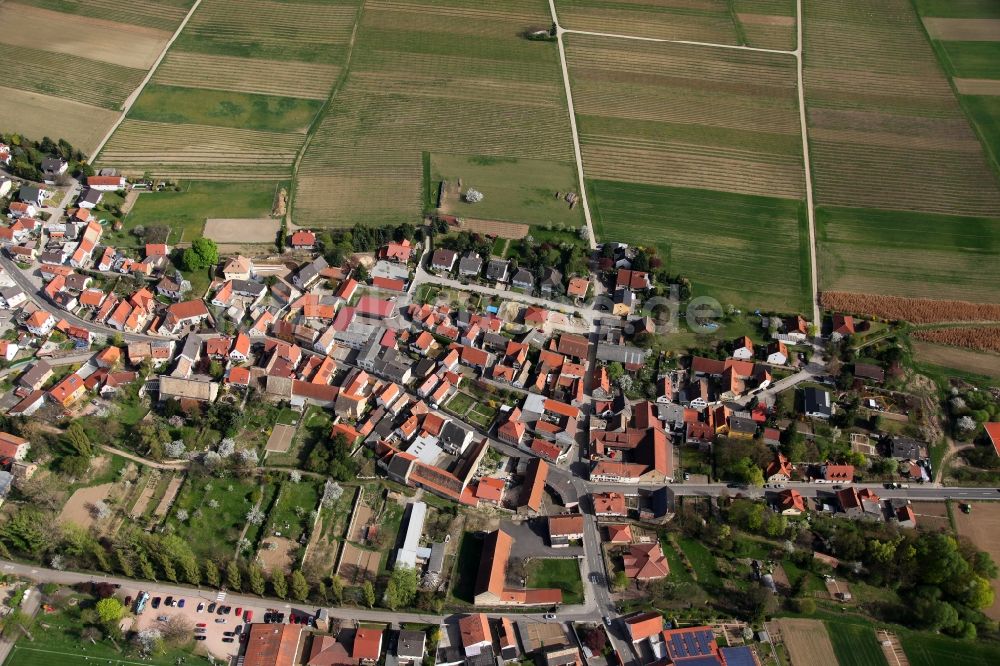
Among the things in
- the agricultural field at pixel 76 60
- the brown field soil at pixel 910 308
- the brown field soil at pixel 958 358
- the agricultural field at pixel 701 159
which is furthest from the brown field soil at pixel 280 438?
the brown field soil at pixel 958 358

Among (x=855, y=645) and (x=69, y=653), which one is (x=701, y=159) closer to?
(x=855, y=645)

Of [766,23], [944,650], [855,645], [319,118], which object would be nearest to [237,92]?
[319,118]

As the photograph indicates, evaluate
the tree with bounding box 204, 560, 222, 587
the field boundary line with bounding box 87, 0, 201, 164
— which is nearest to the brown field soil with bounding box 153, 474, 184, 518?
the tree with bounding box 204, 560, 222, 587

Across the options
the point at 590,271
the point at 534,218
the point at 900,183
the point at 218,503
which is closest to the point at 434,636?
the point at 218,503

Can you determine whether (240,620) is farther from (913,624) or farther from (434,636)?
(913,624)

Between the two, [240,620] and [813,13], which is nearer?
[240,620]

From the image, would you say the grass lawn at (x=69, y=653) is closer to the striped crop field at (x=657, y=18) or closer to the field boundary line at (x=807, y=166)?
the field boundary line at (x=807, y=166)

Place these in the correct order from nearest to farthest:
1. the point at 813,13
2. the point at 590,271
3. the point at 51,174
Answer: the point at 590,271 < the point at 51,174 < the point at 813,13

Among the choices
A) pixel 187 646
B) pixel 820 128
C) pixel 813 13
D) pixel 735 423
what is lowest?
pixel 187 646
